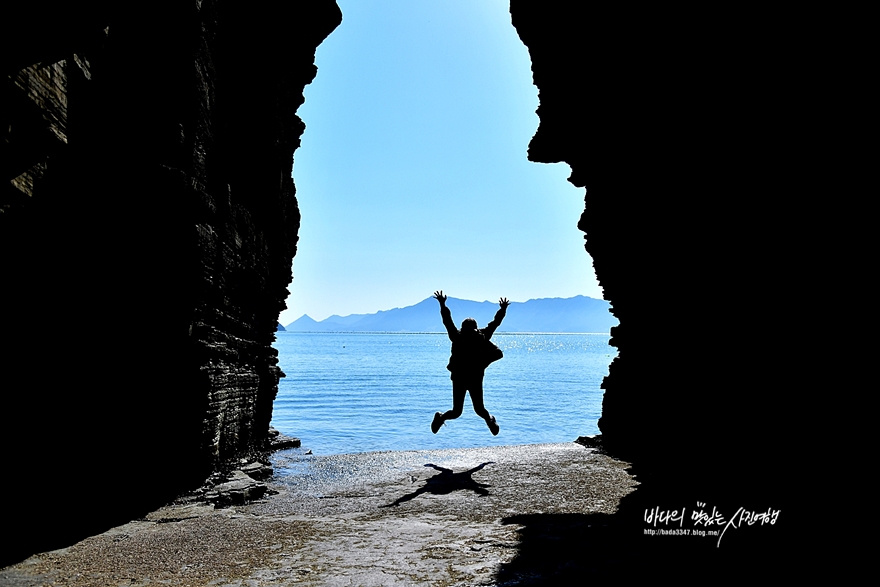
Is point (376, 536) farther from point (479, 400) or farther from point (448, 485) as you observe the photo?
point (479, 400)

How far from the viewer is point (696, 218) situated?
5.63 meters

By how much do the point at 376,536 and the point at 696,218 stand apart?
531 cm

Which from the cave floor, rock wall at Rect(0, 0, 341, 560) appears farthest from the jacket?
rock wall at Rect(0, 0, 341, 560)

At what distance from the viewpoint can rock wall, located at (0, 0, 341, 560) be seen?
7.63 meters

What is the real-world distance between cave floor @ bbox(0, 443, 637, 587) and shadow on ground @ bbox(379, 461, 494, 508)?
20 mm

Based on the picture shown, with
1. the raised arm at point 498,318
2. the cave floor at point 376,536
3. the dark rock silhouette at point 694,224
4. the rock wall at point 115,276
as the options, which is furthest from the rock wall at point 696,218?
the rock wall at point 115,276

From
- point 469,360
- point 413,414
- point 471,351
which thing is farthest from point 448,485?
point 413,414

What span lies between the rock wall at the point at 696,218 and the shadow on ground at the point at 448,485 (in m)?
2.97

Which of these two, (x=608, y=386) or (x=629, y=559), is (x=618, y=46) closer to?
(x=629, y=559)

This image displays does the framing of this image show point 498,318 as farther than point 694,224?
Yes

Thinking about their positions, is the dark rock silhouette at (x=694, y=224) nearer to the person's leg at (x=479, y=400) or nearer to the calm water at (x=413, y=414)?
the person's leg at (x=479, y=400)

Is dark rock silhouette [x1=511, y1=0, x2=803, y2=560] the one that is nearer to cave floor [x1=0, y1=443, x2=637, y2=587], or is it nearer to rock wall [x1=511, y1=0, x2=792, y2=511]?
rock wall [x1=511, y1=0, x2=792, y2=511]

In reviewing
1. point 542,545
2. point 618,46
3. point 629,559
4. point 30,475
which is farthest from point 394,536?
point 618,46

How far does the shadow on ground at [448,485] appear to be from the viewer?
8.58 meters
